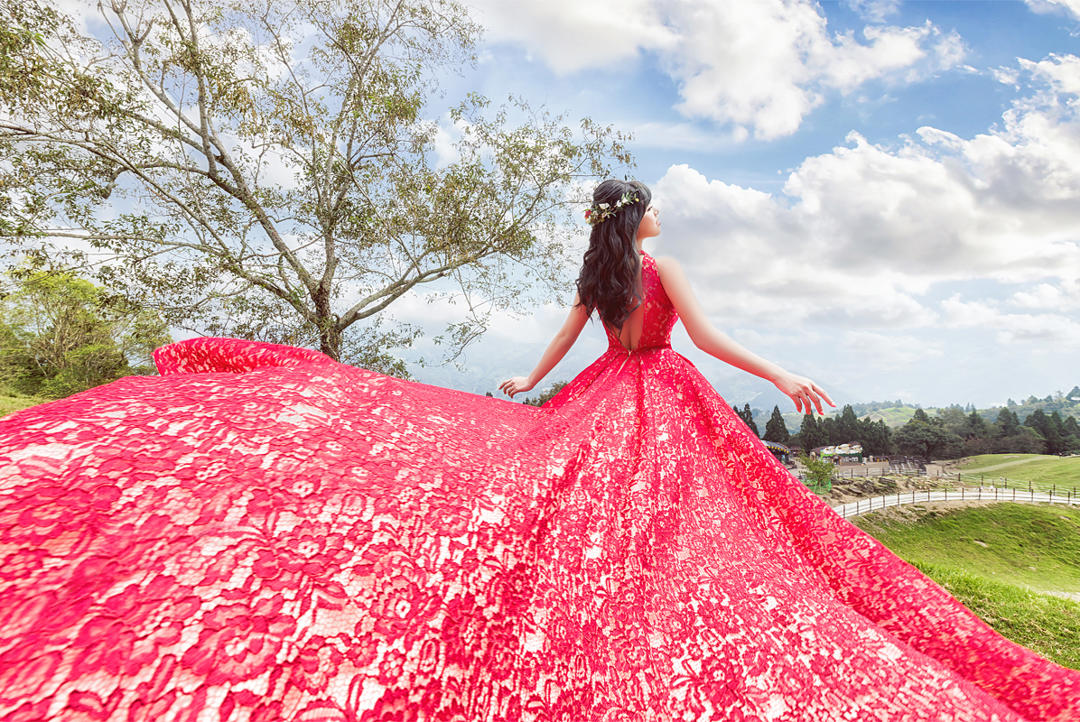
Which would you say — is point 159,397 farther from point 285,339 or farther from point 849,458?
point 849,458

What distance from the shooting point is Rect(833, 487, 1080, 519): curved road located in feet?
99.6

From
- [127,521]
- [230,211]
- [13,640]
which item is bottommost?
[13,640]

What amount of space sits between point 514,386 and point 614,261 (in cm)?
121

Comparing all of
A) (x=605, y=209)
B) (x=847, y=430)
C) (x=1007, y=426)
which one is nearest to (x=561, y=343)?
(x=605, y=209)

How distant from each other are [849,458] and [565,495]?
55.9m

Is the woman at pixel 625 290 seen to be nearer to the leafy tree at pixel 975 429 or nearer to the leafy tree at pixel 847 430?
the leafy tree at pixel 847 430

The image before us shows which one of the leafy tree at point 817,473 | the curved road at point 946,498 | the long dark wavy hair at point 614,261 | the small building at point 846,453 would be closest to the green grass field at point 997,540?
the curved road at point 946,498

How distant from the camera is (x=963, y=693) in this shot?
4.89 feet

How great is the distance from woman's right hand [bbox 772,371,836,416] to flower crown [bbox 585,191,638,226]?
5.36 ft

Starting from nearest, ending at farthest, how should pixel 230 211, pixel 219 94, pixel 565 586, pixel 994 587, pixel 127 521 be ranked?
pixel 127 521 < pixel 565 586 < pixel 994 587 < pixel 219 94 < pixel 230 211

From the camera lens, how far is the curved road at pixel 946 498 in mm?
30356

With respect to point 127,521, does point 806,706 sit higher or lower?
lower

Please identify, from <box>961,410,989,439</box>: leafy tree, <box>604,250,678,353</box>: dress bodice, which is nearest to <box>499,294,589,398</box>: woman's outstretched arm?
<box>604,250,678,353</box>: dress bodice

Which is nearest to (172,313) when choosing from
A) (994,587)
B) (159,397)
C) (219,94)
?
(219,94)
